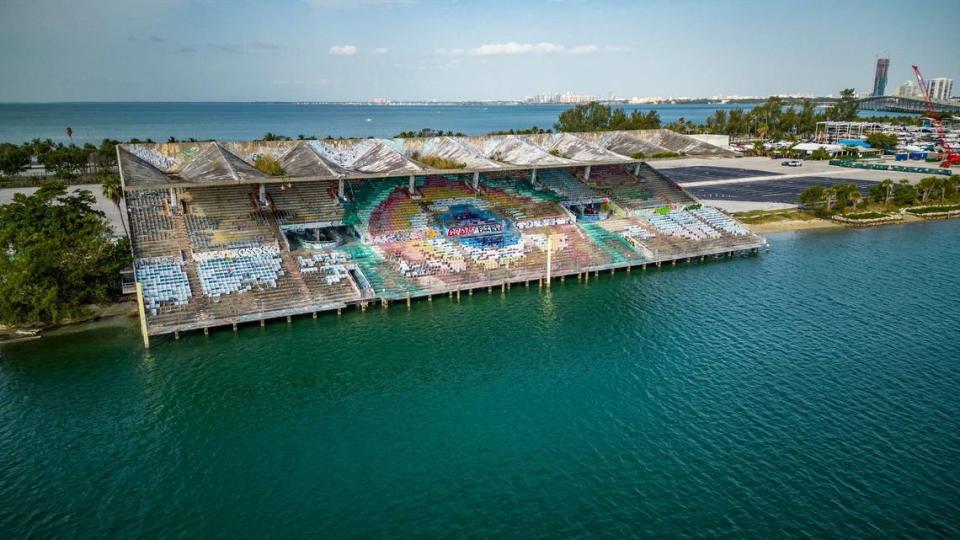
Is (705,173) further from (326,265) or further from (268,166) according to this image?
(326,265)

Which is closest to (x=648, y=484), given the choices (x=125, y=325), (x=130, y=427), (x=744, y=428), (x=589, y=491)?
(x=589, y=491)

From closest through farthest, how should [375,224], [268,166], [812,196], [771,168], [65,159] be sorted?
[268,166] → [375,224] → [812,196] → [65,159] → [771,168]

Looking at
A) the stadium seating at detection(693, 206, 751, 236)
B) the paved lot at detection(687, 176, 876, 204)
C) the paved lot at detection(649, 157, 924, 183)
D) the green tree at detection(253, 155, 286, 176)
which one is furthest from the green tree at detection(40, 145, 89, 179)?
the paved lot at detection(649, 157, 924, 183)

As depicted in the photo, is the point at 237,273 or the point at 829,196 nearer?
the point at 237,273

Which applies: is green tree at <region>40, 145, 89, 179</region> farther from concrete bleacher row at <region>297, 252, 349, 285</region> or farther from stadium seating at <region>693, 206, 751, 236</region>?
stadium seating at <region>693, 206, 751, 236</region>

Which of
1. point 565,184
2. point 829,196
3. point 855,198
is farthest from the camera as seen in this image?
point 855,198

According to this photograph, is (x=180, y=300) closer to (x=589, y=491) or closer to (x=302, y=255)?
(x=302, y=255)

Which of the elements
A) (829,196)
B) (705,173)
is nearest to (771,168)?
(705,173)
